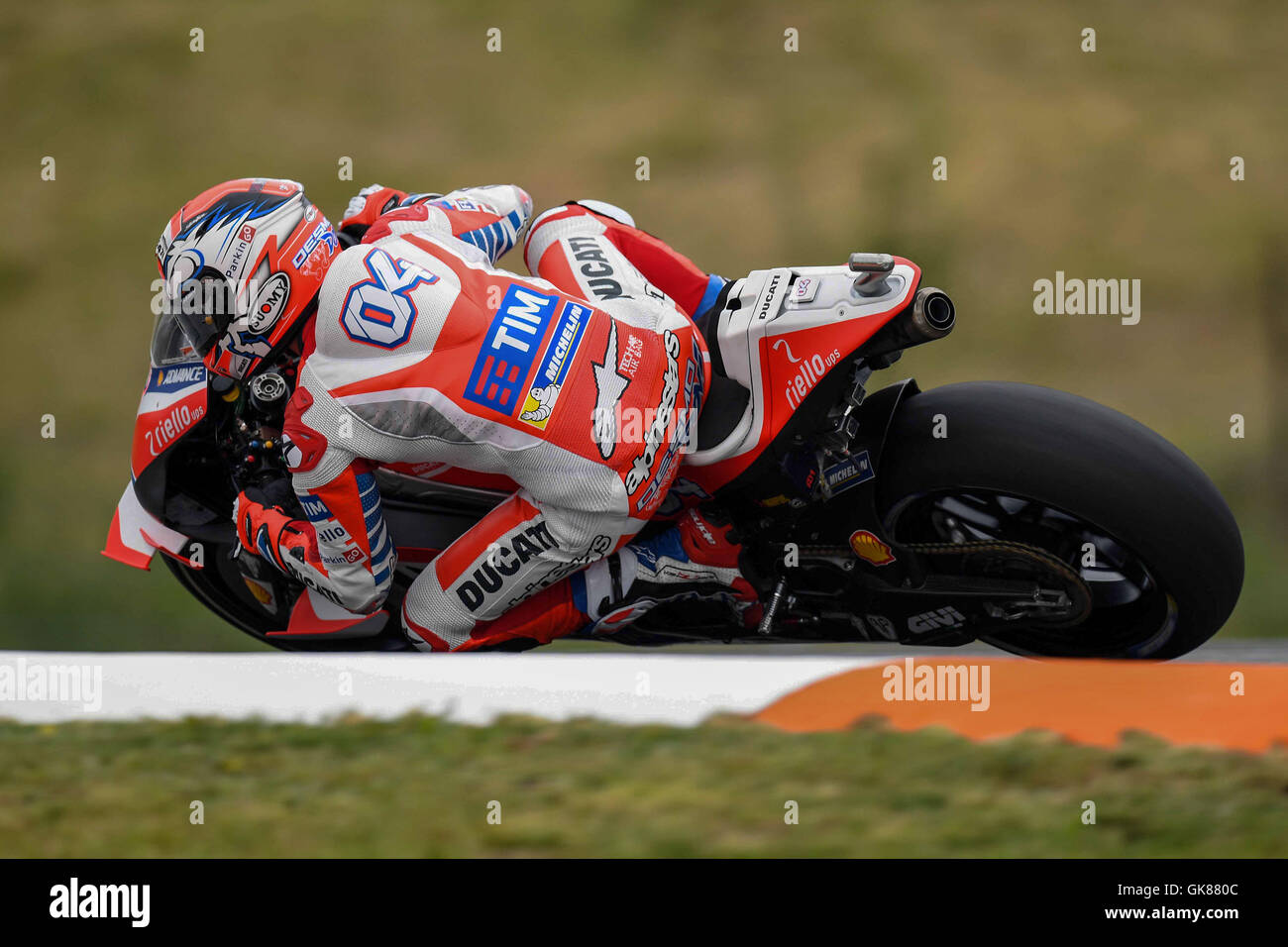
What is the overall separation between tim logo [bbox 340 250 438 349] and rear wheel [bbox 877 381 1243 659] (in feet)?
3.86

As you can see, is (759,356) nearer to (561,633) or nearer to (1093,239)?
(561,633)

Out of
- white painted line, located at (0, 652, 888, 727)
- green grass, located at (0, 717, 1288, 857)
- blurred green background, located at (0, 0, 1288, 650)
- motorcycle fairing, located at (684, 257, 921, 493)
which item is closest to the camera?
green grass, located at (0, 717, 1288, 857)

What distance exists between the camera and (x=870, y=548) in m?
3.21

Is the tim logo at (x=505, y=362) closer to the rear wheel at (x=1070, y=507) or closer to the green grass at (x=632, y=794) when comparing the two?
the green grass at (x=632, y=794)

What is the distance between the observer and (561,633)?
3.48 m

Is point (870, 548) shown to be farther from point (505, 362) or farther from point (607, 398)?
point (505, 362)

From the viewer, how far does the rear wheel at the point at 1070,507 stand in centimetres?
301

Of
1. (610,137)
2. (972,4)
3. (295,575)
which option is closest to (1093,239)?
(972,4)

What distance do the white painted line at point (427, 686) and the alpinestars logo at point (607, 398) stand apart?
50 cm

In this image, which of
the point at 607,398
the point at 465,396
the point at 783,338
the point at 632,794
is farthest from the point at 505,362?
the point at 632,794

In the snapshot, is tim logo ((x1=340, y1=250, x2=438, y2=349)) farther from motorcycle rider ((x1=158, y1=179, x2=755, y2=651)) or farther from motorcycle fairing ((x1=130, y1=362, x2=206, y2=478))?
motorcycle fairing ((x1=130, y1=362, x2=206, y2=478))

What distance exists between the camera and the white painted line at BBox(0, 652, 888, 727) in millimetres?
2922

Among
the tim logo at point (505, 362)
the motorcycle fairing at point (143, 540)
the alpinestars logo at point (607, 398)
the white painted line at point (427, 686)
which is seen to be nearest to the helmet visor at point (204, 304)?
the motorcycle fairing at point (143, 540)

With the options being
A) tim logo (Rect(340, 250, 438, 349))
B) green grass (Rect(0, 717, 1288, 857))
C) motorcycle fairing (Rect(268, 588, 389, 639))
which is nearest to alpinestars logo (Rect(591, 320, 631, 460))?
tim logo (Rect(340, 250, 438, 349))
